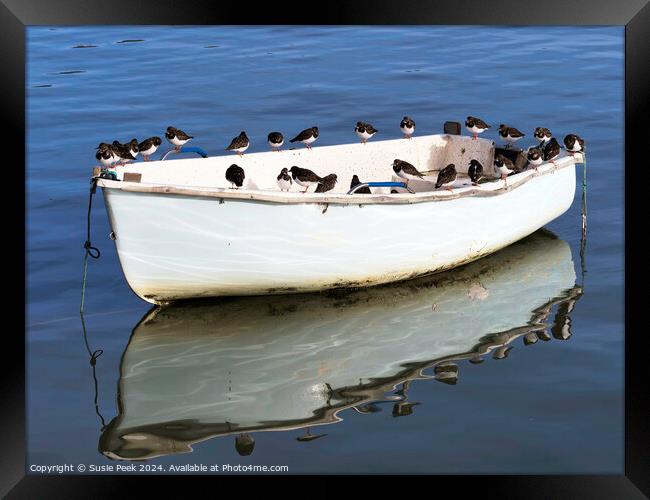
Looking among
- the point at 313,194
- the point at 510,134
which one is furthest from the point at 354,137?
the point at 313,194

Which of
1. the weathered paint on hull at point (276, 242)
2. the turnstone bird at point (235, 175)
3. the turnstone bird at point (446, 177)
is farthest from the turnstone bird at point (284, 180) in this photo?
the turnstone bird at point (446, 177)

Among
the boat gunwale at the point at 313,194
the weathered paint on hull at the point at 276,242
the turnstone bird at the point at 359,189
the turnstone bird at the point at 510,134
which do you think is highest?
the turnstone bird at the point at 510,134

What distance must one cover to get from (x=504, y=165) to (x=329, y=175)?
2.49 meters

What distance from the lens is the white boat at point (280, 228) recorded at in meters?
13.5

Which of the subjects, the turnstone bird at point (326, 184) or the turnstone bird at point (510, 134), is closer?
the turnstone bird at point (326, 184)

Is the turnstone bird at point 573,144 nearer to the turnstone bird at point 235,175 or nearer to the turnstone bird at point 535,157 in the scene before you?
the turnstone bird at point 535,157

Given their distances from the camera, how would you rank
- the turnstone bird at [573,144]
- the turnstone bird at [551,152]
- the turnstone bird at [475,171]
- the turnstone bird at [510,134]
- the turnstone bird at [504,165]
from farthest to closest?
the turnstone bird at [510,134], the turnstone bird at [573,144], the turnstone bird at [551,152], the turnstone bird at [475,171], the turnstone bird at [504,165]

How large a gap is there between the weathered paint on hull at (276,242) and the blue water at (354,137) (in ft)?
3.62

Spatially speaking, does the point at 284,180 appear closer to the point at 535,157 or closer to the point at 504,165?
the point at 504,165

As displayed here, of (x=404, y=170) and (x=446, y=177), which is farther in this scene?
(x=404, y=170)

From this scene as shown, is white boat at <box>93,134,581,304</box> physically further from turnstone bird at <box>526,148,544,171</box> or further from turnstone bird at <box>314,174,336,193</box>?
turnstone bird at <box>314,174,336,193</box>

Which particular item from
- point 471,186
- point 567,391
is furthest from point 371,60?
point 567,391

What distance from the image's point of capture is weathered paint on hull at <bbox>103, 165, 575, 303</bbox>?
13531mm

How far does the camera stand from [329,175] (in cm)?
1530
